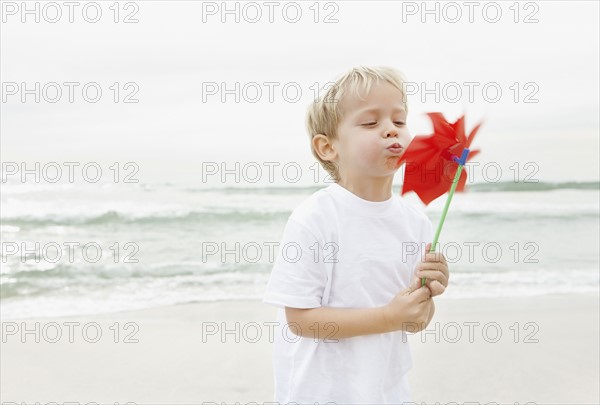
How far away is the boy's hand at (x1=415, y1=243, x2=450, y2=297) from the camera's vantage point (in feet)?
5.97

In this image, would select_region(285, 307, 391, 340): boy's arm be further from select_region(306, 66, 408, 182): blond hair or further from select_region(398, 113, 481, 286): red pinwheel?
select_region(306, 66, 408, 182): blond hair

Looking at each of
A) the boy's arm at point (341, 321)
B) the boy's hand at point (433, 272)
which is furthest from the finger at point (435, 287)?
the boy's arm at point (341, 321)

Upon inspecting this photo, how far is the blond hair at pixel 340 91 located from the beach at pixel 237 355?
2460 mm

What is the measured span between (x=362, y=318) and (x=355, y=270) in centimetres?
13

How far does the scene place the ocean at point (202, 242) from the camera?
21.9 ft

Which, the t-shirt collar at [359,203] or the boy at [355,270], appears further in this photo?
the t-shirt collar at [359,203]

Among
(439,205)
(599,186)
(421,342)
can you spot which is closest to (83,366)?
(421,342)

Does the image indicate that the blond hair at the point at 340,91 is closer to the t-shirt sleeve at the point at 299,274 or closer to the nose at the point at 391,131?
the nose at the point at 391,131

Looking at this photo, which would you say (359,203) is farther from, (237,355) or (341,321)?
(237,355)

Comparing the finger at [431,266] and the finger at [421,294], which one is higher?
the finger at [431,266]

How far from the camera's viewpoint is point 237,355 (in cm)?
477

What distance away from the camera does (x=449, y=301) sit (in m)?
6.13

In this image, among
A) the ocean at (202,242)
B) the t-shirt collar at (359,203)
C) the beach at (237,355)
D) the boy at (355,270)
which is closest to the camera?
the boy at (355,270)

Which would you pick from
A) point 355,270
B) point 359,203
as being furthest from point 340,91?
point 355,270
